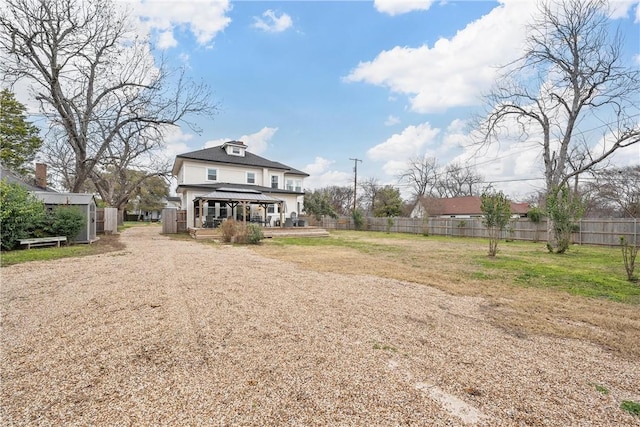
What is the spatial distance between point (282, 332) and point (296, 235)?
55.6 feet

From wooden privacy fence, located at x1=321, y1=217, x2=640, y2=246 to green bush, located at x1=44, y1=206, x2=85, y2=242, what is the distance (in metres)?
19.1

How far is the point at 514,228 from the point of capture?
68.6ft

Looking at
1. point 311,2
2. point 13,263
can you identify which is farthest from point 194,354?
point 311,2

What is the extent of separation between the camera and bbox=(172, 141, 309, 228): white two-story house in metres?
21.9

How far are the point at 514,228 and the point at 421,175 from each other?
25.1 m

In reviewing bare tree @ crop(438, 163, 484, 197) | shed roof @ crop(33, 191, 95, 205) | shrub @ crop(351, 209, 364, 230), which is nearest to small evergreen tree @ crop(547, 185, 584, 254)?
shrub @ crop(351, 209, 364, 230)

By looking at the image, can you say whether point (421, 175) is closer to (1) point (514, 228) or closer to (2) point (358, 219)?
(2) point (358, 219)

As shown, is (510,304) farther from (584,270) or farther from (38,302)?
(38,302)

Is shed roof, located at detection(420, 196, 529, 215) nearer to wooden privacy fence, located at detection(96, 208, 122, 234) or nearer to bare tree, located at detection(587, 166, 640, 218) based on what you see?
bare tree, located at detection(587, 166, 640, 218)

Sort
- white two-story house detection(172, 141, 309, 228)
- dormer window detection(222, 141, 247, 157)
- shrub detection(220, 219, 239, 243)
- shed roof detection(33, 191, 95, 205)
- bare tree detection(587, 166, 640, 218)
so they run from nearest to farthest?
shed roof detection(33, 191, 95, 205)
shrub detection(220, 219, 239, 243)
white two-story house detection(172, 141, 309, 228)
bare tree detection(587, 166, 640, 218)
dormer window detection(222, 141, 247, 157)

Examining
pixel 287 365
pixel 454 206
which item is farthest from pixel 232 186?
pixel 454 206

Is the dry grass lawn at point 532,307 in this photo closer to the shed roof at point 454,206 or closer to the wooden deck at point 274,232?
the wooden deck at point 274,232

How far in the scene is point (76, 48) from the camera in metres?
15.4

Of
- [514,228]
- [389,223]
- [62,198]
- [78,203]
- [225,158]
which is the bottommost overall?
[514,228]
